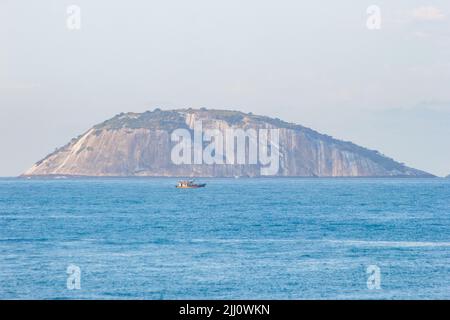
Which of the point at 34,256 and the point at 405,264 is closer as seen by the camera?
the point at 405,264

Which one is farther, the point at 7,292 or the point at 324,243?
the point at 324,243

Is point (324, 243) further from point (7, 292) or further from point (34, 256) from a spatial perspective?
point (7, 292)

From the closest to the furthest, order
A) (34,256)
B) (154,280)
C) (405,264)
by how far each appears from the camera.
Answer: (154,280) < (405,264) < (34,256)
